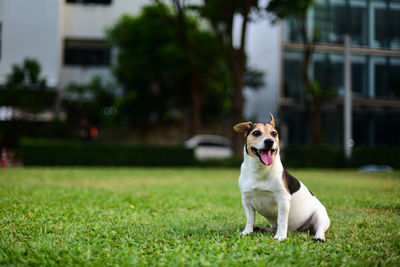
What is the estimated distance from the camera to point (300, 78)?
25.1 m

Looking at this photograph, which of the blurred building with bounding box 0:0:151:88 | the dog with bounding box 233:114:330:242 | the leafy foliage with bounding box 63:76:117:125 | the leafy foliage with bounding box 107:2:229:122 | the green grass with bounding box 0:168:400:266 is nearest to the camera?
the green grass with bounding box 0:168:400:266

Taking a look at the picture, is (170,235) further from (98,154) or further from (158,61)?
(158,61)

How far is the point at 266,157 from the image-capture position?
3809 mm

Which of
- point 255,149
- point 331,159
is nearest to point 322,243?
point 255,149

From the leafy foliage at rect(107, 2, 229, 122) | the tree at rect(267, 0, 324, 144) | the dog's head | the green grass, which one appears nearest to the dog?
the dog's head

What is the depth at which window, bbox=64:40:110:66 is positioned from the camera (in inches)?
1001

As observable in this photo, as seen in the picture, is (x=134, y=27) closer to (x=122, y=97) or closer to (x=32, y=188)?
(x=122, y=97)

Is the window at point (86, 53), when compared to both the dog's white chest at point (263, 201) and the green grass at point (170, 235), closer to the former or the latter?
the green grass at point (170, 235)

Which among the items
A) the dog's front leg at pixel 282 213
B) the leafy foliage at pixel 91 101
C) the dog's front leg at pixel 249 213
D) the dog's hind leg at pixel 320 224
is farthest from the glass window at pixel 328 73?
the dog's front leg at pixel 282 213

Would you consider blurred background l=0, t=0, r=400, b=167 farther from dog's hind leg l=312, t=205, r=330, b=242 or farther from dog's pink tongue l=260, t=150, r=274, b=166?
dog's pink tongue l=260, t=150, r=274, b=166

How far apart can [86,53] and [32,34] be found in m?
4.15

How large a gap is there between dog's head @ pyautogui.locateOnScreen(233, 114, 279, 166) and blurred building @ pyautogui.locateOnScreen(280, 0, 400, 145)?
2021cm

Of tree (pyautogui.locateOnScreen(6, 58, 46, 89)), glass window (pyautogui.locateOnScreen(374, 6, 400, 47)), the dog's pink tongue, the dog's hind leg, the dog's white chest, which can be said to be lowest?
the dog's hind leg

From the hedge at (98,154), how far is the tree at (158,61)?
4.08 metres
